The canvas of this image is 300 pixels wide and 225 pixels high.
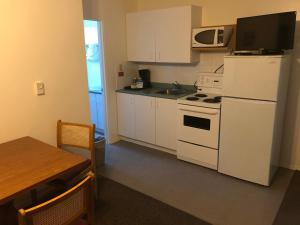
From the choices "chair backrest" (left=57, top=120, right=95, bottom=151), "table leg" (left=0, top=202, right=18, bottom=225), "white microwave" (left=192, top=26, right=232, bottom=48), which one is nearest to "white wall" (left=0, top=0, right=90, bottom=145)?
Result: "chair backrest" (left=57, top=120, right=95, bottom=151)

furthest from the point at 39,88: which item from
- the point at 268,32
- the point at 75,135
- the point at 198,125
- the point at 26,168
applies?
the point at 268,32

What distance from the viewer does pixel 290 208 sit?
96.7 inches

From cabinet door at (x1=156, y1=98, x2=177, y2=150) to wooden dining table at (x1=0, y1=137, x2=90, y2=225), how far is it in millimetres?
1850

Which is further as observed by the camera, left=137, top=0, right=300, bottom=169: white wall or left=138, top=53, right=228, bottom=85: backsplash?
left=138, top=53, right=228, bottom=85: backsplash

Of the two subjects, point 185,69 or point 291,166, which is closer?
point 291,166

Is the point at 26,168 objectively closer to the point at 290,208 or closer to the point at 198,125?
the point at 198,125

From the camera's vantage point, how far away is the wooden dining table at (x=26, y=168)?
1.49m

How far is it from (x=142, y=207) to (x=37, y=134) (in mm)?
1236

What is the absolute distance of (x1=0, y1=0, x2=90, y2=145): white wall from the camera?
2160 millimetres

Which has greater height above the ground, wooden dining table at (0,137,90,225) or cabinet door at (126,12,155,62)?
cabinet door at (126,12,155,62)

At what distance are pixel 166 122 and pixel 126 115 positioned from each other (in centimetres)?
78

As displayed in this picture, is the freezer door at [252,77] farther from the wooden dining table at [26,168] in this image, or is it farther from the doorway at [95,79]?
the doorway at [95,79]

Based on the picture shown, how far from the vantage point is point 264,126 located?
2.68 meters

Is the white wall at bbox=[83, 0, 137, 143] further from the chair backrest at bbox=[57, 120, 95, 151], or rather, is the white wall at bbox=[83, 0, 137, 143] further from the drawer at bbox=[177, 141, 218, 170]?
the chair backrest at bbox=[57, 120, 95, 151]
